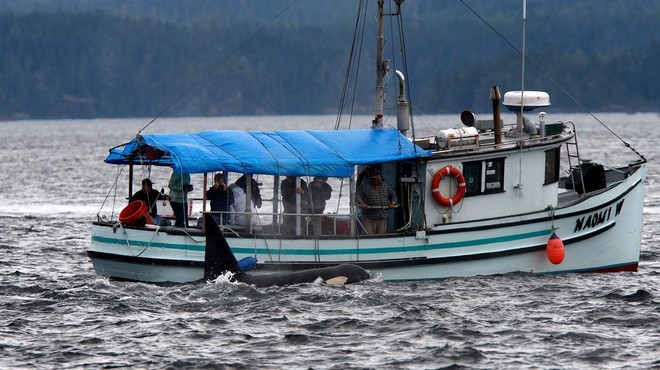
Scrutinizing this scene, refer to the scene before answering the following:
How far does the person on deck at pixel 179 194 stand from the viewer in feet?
94.6

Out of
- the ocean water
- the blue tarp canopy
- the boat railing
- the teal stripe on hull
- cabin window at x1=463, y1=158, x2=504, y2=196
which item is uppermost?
the blue tarp canopy

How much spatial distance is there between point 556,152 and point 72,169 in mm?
57220

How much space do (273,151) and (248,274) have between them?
9.81 feet

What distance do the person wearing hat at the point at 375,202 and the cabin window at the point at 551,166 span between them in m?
4.17

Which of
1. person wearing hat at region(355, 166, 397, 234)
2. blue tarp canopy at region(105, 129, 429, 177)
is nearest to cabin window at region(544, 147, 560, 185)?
blue tarp canopy at region(105, 129, 429, 177)

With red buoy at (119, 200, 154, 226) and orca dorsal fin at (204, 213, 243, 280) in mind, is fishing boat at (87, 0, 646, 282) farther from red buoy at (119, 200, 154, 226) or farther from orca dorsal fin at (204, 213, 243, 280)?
orca dorsal fin at (204, 213, 243, 280)

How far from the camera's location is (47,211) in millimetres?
50656

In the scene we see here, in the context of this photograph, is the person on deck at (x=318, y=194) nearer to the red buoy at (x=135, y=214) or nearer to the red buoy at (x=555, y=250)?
the red buoy at (x=135, y=214)

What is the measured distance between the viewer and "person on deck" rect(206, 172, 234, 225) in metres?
28.7

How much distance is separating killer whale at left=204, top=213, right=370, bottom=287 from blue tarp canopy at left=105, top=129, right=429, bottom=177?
1622 mm

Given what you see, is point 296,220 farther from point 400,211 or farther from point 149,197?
point 149,197

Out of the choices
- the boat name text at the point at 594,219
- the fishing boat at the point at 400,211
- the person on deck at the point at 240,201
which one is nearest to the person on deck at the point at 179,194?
the fishing boat at the point at 400,211

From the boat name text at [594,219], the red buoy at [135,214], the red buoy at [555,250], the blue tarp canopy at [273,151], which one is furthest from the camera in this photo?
the boat name text at [594,219]

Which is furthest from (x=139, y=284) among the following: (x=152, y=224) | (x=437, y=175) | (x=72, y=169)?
(x=72, y=169)
